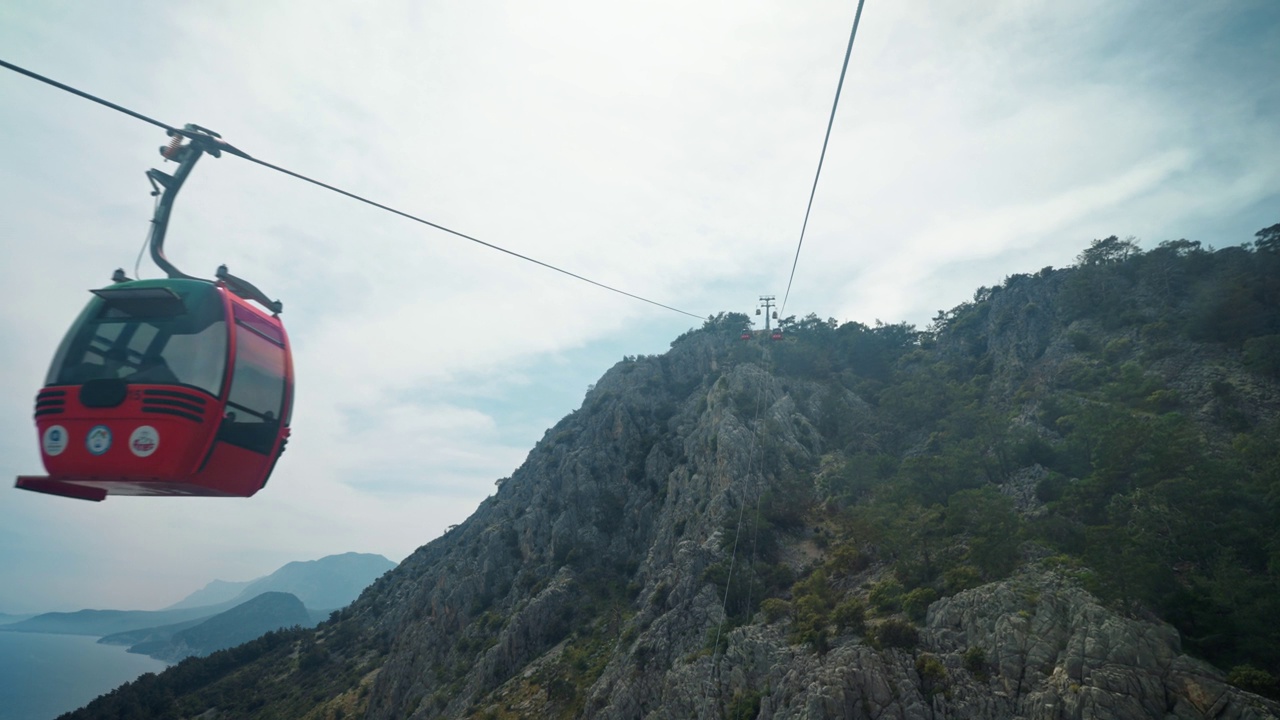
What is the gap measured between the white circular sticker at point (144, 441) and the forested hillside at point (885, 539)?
30585mm

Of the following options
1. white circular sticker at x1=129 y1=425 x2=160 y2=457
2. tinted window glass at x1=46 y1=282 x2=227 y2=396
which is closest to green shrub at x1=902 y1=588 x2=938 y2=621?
tinted window glass at x1=46 y1=282 x2=227 y2=396

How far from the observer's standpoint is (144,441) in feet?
36.0

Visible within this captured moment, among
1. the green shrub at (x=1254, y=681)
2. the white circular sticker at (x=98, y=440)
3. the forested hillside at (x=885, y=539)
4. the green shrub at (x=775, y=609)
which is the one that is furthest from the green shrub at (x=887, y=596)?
the white circular sticker at (x=98, y=440)

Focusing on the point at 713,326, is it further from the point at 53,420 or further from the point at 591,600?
the point at 53,420

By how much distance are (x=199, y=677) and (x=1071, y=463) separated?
415 ft

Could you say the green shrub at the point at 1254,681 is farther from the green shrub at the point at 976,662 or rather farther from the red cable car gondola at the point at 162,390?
the red cable car gondola at the point at 162,390

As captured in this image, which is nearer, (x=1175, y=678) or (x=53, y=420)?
(x=53, y=420)

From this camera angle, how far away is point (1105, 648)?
24.5 m

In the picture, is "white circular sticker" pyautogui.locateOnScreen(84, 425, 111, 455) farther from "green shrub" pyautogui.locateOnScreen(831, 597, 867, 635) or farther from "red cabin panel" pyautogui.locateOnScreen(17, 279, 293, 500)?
"green shrub" pyautogui.locateOnScreen(831, 597, 867, 635)

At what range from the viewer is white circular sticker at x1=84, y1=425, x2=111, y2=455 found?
11.1 m

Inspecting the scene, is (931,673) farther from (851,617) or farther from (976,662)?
(851,617)

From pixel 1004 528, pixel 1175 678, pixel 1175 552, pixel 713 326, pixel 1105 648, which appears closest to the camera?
pixel 1175 678

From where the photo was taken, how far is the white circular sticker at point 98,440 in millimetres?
11086

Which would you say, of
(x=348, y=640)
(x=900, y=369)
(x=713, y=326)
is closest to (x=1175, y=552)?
(x=900, y=369)
